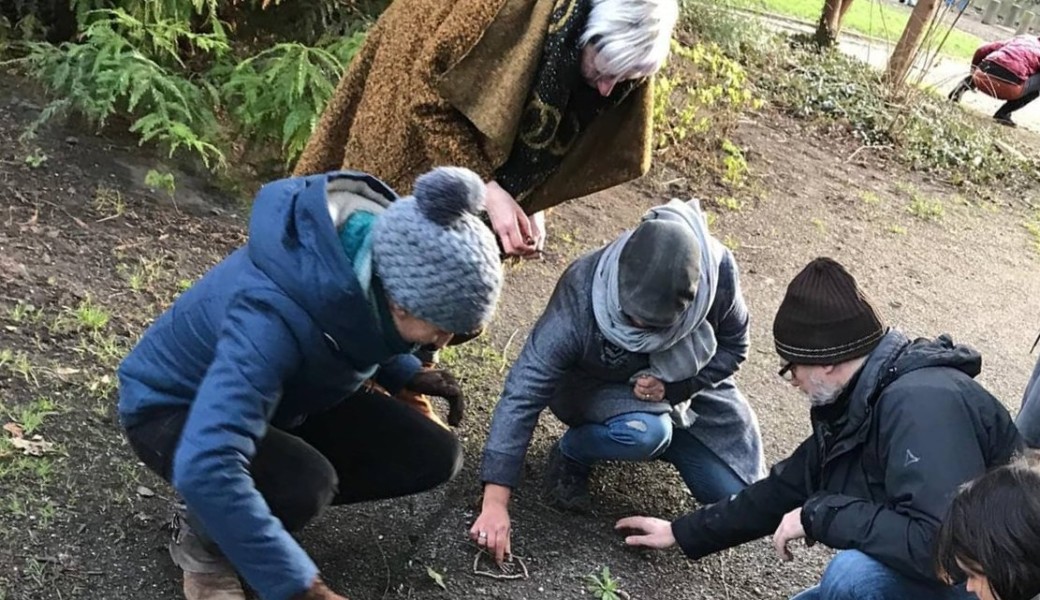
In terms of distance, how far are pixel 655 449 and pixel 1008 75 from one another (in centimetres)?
889

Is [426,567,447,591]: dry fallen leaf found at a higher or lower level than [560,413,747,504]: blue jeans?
lower

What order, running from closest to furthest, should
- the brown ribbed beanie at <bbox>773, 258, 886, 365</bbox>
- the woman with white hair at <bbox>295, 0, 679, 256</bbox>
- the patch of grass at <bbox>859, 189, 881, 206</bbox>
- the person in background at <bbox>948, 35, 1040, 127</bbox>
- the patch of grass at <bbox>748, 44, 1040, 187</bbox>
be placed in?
the brown ribbed beanie at <bbox>773, 258, 886, 365</bbox> → the woman with white hair at <bbox>295, 0, 679, 256</bbox> → the patch of grass at <bbox>859, 189, 881, 206</bbox> → the patch of grass at <bbox>748, 44, 1040, 187</bbox> → the person in background at <bbox>948, 35, 1040, 127</bbox>

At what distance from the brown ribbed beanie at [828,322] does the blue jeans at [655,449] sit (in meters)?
0.64

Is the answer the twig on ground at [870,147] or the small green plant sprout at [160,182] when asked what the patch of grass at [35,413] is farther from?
the twig on ground at [870,147]

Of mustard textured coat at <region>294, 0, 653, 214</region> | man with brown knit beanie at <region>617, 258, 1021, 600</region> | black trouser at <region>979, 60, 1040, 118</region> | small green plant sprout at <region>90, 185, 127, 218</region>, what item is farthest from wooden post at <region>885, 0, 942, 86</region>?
man with brown knit beanie at <region>617, 258, 1021, 600</region>

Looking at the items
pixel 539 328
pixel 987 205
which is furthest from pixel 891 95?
pixel 539 328

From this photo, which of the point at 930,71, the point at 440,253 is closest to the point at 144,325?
the point at 440,253

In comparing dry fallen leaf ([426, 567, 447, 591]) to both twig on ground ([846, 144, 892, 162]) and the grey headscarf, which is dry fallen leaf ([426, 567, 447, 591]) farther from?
twig on ground ([846, 144, 892, 162])

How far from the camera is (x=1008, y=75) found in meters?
10.4

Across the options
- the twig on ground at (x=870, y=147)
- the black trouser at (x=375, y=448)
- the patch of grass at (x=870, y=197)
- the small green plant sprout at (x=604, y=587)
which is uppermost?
the black trouser at (x=375, y=448)

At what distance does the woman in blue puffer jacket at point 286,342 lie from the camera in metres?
1.93

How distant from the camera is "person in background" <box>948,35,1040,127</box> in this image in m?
10.3

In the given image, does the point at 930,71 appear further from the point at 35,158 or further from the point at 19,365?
the point at 19,365

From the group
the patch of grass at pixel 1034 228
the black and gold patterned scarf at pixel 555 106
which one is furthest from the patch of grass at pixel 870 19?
the black and gold patterned scarf at pixel 555 106
